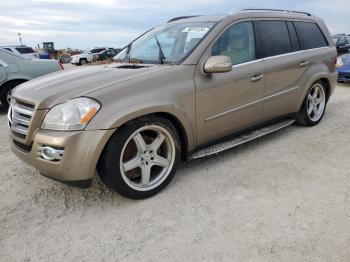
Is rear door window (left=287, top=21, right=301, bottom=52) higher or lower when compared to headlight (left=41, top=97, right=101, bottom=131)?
higher

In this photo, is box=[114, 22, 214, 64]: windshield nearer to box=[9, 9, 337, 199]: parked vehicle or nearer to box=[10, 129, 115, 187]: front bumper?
box=[9, 9, 337, 199]: parked vehicle

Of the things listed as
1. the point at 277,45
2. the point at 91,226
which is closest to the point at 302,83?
the point at 277,45

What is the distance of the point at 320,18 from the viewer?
5.29 meters

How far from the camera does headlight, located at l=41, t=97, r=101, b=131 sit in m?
2.67

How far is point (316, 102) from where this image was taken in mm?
5246

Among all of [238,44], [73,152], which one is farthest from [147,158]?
[238,44]

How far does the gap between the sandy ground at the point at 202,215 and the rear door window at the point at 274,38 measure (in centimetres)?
131

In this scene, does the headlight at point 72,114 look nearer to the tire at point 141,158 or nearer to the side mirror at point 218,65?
the tire at point 141,158

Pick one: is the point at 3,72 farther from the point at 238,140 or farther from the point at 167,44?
the point at 238,140

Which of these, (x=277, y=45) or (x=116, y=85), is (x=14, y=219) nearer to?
(x=116, y=85)

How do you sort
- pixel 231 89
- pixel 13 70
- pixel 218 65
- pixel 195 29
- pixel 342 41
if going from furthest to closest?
pixel 342 41
pixel 13 70
pixel 195 29
pixel 231 89
pixel 218 65

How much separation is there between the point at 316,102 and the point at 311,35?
1015mm

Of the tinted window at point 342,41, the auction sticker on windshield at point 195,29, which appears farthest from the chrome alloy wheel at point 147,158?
the tinted window at point 342,41

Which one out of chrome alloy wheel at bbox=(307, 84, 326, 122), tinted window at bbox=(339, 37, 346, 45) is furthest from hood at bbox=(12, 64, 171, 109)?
tinted window at bbox=(339, 37, 346, 45)
